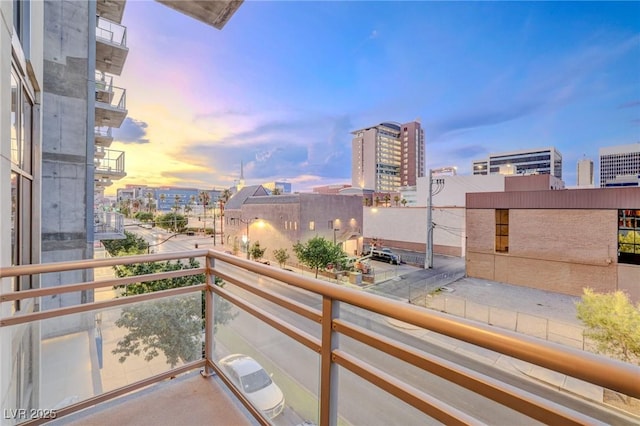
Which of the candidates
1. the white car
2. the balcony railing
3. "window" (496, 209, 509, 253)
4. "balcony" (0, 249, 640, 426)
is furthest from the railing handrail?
"window" (496, 209, 509, 253)

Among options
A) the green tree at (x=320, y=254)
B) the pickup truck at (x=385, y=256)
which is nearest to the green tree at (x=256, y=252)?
the green tree at (x=320, y=254)

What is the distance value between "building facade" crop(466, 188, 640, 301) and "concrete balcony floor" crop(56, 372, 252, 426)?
17248 mm

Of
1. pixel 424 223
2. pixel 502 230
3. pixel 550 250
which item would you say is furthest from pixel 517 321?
pixel 424 223

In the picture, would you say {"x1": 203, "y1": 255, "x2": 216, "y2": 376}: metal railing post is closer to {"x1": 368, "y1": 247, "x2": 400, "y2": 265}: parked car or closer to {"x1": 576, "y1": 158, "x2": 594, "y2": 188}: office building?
{"x1": 368, "y1": 247, "x2": 400, "y2": 265}: parked car

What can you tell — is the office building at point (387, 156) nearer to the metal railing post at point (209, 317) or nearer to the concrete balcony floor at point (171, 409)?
the metal railing post at point (209, 317)

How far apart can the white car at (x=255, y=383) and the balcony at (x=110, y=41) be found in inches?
376

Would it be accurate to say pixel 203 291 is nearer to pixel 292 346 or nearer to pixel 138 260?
pixel 138 260

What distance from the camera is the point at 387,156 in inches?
2840

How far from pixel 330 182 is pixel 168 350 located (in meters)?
94.3

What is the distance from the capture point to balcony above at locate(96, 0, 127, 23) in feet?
24.7

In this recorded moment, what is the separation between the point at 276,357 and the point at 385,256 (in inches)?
720

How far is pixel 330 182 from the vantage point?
314 feet

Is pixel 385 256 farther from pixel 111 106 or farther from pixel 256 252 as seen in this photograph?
pixel 111 106

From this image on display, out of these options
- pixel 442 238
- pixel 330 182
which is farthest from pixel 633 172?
pixel 330 182
